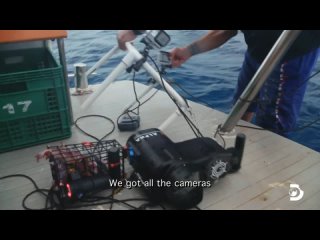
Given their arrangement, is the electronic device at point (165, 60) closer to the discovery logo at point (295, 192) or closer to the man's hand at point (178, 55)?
the man's hand at point (178, 55)

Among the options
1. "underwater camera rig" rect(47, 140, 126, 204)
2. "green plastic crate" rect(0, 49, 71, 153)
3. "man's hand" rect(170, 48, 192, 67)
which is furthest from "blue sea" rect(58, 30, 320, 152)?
"underwater camera rig" rect(47, 140, 126, 204)

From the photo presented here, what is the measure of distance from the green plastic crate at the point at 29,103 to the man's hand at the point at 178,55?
0.59m

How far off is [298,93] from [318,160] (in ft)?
1.42

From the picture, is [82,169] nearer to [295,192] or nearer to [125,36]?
[125,36]

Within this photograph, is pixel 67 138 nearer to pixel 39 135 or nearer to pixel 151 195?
pixel 39 135

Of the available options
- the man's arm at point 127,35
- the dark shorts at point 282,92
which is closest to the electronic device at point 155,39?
the man's arm at point 127,35

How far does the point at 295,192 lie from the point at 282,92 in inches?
25.3

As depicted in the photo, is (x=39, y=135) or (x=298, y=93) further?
(x=298, y=93)

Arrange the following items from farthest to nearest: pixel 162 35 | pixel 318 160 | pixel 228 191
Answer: pixel 162 35 → pixel 318 160 → pixel 228 191

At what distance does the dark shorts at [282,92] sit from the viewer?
5.19 feet

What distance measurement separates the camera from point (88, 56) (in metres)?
4.39

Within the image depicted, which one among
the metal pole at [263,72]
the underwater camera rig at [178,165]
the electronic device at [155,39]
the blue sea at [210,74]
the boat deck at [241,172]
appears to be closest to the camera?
the underwater camera rig at [178,165]

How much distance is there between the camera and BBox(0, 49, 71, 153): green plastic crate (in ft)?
4.55
